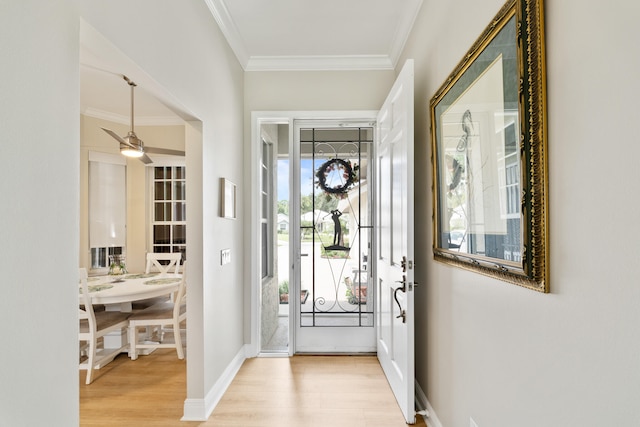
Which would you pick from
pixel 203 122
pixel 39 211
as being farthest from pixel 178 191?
pixel 39 211

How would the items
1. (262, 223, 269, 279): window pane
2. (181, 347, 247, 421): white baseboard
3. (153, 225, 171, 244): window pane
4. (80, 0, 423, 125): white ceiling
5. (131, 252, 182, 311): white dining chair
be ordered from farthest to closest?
1. (153, 225, 171, 244): window pane
2. (262, 223, 269, 279): window pane
3. (131, 252, 182, 311): white dining chair
4. (80, 0, 423, 125): white ceiling
5. (181, 347, 247, 421): white baseboard

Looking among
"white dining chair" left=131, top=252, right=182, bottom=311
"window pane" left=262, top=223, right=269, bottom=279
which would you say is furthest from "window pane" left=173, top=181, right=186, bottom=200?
"window pane" left=262, top=223, right=269, bottom=279

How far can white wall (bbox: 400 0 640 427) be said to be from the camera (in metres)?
0.82

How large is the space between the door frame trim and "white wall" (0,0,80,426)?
2.28m

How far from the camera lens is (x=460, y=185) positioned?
70.2 inches

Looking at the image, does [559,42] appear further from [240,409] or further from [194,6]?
[240,409]

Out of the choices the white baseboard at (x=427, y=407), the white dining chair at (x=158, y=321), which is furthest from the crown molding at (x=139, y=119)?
the white baseboard at (x=427, y=407)

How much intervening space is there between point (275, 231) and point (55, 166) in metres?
3.46

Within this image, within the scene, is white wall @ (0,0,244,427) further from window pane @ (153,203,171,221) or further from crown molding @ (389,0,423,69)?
window pane @ (153,203,171,221)

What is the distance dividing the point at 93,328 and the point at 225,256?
129cm

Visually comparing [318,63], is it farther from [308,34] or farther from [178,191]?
[178,191]

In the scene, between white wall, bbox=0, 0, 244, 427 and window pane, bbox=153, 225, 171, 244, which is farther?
window pane, bbox=153, 225, 171, 244

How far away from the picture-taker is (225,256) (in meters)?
2.88

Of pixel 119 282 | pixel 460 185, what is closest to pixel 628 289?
pixel 460 185
